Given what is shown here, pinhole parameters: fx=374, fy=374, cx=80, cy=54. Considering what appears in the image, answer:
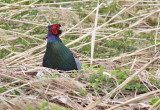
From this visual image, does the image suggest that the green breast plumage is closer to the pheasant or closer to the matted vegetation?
the pheasant

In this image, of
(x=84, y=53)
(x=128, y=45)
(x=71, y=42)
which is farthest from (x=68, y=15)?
(x=128, y=45)

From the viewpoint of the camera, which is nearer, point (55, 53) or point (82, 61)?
point (55, 53)

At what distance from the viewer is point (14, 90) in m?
3.46

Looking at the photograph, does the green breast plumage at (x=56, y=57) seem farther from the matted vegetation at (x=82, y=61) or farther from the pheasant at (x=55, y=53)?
the matted vegetation at (x=82, y=61)

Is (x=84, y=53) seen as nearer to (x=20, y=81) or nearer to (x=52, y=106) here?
(x=20, y=81)

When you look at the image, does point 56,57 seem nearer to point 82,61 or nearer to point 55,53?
point 55,53

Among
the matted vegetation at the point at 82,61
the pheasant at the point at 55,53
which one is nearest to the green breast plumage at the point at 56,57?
the pheasant at the point at 55,53

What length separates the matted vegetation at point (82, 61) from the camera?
3.30m

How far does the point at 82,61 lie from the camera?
5516 mm

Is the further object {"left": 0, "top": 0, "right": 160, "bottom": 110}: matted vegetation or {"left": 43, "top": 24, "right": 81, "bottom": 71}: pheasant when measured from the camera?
{"left": 43, "top": 24, "right": 81, "bottom": 71}: pheasant

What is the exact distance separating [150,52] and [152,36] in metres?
0.58

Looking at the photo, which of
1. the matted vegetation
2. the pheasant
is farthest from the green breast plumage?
the matted vegetation

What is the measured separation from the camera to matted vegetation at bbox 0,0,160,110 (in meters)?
3.30

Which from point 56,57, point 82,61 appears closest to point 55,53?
point 56,57
